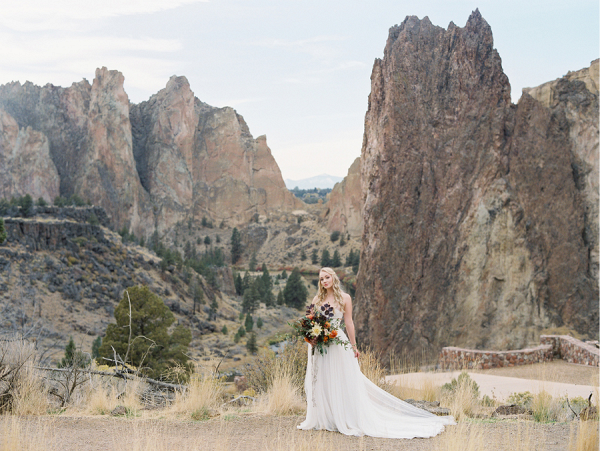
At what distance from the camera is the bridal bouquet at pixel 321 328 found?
675cm

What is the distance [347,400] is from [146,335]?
20.1 meters

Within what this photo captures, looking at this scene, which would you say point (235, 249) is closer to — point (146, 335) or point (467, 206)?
point (467, 206)

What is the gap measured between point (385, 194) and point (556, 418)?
2548 cm

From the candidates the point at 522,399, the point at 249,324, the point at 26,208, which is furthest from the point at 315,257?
the point at 522,399

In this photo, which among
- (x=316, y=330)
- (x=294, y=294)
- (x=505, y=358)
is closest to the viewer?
(x=316, y=330)

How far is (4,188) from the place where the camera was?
11531 cm

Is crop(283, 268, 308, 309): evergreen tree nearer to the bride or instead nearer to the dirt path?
the dirt path

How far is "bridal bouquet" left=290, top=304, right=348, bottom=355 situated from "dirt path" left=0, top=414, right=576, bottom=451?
1016 mm

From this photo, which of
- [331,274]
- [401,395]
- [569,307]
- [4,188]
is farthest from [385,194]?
[4,188]

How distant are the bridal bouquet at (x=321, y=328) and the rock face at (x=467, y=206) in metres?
24.6

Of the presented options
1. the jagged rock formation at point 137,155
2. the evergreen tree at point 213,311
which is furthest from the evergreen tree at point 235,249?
the evergreen tree at point 213,311

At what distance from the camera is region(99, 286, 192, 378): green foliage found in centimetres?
2325

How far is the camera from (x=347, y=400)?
674 cm

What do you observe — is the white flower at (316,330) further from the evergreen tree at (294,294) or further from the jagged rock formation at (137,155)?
the jagged rock formation at (137,155)
